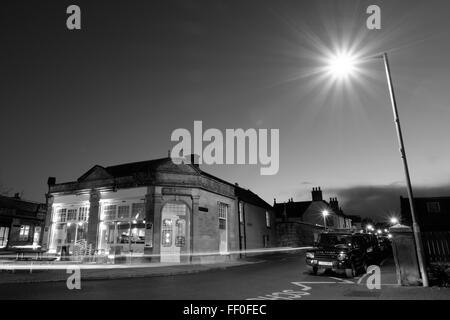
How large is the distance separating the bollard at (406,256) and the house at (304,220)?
29.2 metres

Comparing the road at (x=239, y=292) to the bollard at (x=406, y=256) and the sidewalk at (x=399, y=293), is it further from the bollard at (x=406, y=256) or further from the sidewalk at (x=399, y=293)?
the bollard at (x=406, y=256)

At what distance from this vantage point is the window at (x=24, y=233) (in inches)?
1287

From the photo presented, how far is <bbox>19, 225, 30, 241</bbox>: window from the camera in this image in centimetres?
3269

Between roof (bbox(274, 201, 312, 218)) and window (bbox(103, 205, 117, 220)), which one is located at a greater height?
roof (bbox(274, 201, 312, 218))

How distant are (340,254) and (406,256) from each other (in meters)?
3.43

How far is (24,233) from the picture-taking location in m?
33.1

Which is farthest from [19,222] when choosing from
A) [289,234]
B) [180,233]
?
[289,234]

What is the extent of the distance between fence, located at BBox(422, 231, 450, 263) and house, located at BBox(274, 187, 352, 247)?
81.2 feet

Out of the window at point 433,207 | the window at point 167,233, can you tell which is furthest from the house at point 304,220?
the window at point 167,233

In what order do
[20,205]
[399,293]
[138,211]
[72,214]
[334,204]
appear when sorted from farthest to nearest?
[334,204], [20,205], [72,214], [138,211], [399,293]

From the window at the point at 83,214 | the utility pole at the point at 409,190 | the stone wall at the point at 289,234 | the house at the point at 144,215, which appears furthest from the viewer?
the stone wall at the point at 289,234

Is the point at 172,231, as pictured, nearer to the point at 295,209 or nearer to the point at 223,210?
the point at 223,210

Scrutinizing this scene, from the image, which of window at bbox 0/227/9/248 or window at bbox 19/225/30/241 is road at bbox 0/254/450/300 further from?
window at bbox 19/225/30/241

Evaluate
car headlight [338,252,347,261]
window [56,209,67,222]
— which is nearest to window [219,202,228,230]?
window [56,209,67,222]
